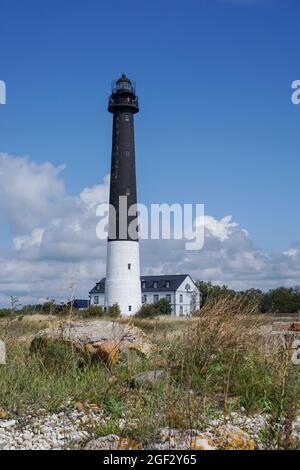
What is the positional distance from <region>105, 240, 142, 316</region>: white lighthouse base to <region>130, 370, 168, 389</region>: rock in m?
32.5

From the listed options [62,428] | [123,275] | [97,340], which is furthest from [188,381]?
[123,275]

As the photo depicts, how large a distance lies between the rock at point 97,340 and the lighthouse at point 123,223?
30.5 m

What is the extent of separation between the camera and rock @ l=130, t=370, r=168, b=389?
606 centimetres

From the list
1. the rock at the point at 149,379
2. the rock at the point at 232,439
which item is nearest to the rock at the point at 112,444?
the rock at the point at 232,439

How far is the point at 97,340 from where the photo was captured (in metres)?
7.83

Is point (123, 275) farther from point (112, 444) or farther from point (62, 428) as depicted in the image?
point (112, 444)

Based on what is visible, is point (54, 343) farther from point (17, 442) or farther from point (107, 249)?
point (107, 249)

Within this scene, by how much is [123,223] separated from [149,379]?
112ft

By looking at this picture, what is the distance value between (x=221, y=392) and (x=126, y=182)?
33.3 m

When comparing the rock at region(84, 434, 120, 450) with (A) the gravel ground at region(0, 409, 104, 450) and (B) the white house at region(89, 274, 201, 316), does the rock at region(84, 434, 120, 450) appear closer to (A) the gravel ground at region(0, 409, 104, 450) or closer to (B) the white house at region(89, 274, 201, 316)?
(A) the gravel ground at region(0, 409, 104, 450)

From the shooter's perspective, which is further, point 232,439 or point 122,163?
point 122,163
